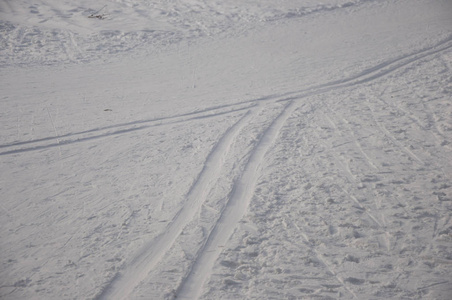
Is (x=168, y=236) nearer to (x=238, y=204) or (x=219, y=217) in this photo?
(x=219, y=217)

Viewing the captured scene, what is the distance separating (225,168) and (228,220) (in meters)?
1.10

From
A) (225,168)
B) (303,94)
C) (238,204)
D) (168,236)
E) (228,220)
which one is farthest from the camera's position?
(303,94)

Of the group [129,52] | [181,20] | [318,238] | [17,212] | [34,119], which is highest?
[181,20]

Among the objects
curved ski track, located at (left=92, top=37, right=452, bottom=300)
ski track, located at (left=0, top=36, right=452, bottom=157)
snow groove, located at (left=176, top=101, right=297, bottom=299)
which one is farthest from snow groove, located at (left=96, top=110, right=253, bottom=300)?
ski track, located at (left=0, top=36, right=452, bottom=157)

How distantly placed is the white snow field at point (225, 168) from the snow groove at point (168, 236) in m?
0.02

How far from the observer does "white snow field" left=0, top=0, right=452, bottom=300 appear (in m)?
3.54

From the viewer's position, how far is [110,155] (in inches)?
221

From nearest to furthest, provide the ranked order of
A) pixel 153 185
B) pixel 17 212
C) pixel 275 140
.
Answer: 1. pixel 17 212
2. pixel 153 185
3. pixel 275 140

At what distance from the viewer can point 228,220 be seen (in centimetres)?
425

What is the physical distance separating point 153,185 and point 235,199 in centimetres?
106

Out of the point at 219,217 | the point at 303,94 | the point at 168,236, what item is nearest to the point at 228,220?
the point at 219,217

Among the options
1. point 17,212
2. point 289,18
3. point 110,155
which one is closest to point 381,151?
point 110,155

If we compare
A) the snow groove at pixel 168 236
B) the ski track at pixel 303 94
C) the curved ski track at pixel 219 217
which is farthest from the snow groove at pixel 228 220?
the ski track at pixel 303 94

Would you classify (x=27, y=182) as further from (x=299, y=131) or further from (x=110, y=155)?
(x=299, y=131)
